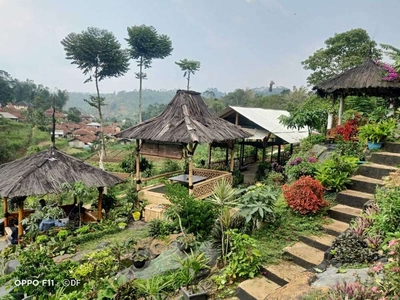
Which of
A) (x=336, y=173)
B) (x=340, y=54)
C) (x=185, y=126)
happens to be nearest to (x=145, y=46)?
(x=340, y=54)

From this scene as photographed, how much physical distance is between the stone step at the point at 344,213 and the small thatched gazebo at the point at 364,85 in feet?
18.6

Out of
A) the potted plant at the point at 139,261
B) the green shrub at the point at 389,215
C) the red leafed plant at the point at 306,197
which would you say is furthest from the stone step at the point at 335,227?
the potted plant at the point at 139,261

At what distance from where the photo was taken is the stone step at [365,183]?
588cm

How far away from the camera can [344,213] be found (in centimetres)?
545

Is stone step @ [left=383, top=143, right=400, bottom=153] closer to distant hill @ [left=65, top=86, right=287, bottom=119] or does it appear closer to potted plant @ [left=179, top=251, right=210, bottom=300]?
potted plant @ [left=179, top=251, right=210, bottom=300]

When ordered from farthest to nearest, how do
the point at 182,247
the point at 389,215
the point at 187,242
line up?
the point at 182,247 < the point at 187,242 < the point at 389,215

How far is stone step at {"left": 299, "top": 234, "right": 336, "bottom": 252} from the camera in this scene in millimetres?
4766

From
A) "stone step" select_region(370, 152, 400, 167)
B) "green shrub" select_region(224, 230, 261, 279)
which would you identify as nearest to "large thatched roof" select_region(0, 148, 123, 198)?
"green shrub" select_region(224, 230, 261, 279)

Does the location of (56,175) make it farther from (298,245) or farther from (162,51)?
(162,51)

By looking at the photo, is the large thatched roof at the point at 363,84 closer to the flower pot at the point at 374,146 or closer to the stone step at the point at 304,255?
the flower pot at the point at 374,146

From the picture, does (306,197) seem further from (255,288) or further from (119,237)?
(119,237)

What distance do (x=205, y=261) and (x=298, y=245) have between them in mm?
1742

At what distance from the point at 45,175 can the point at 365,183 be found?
30.8 ft

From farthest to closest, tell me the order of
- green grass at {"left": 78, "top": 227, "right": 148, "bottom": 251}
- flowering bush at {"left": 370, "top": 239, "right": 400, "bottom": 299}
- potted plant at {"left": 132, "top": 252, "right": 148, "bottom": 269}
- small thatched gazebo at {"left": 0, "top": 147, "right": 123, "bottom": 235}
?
small thatched gazebo at {"left": 0, "top": 147, "right": 123, "bottom": 235} → green grass at {"left": 78, "top": 227, "right": 148, "bottom": 251} → potted plant at {"left": 132, "top": 252, "right": 148, "bottom": 269} → flowering bush at {"left": 370, "top": 239, "right": 400, "bottom": 299}
